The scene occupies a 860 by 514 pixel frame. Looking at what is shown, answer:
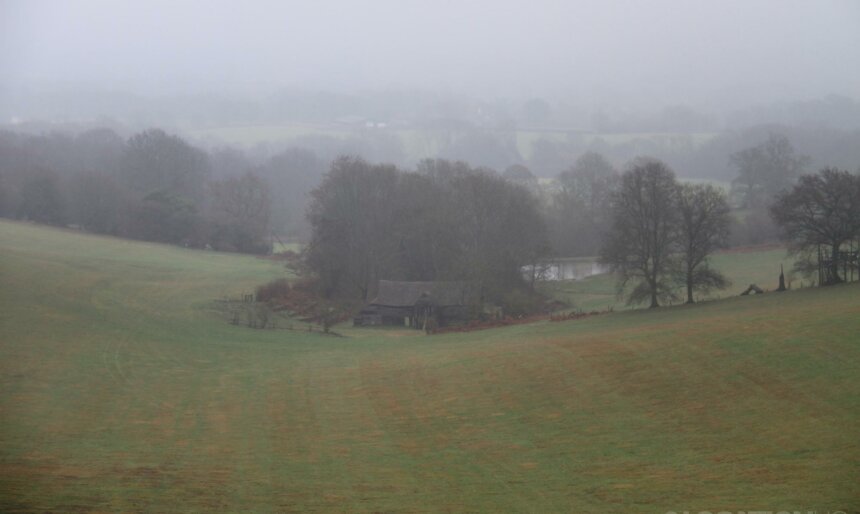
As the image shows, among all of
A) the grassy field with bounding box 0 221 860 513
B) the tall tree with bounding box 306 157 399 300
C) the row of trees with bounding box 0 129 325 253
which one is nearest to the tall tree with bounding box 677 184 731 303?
the grassy field with bounding box 0 221 860 513

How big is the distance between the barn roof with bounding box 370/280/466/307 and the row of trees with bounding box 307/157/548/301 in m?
2.77

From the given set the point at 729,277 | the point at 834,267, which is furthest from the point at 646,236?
the point at 729,277

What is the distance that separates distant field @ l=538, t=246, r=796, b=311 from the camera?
4947 cm

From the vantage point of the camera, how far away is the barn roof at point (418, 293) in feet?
176

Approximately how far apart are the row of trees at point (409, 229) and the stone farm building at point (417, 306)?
326 cm

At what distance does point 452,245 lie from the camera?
61.4 metres

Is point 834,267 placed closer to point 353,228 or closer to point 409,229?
point 409,229

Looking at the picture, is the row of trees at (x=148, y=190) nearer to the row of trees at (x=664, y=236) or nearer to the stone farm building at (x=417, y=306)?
the stone farm building at (x=417, y=306)

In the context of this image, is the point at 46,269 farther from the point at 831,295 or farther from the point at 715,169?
the point at 715,169

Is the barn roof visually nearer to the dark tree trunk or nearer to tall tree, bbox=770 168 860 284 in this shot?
tall tree, bbox=770 168 860 284

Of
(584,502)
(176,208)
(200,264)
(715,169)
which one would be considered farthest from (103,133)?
(584,502)

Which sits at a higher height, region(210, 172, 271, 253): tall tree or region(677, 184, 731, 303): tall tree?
region(210, 172, 271, 253): tall tree

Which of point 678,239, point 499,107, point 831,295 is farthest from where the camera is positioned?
point 499,107

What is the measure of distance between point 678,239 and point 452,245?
2184 cm
